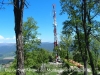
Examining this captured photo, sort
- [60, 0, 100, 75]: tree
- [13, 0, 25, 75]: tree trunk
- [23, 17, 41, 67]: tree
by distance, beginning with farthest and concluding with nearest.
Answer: [23, 17, 41, 67]: tree < [60, 0, 100, 75]: tree < [13, 0, 25, 75]: tree trunk

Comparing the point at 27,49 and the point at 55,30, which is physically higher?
the point at 55,30

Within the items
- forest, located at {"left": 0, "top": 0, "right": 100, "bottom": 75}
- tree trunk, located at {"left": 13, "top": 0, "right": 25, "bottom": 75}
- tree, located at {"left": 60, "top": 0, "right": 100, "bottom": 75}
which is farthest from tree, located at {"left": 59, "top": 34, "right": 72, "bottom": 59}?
tree trunk, located at {"left": 13, "top": 0, "right": 25, "bottom": 75}

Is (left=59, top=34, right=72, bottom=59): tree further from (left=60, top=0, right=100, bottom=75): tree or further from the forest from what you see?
(left=60, top=0, right=100, bottom=75): tree

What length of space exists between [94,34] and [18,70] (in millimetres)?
14632

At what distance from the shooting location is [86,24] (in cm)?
2155

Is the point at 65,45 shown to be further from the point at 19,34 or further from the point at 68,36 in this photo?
the point at 19,34

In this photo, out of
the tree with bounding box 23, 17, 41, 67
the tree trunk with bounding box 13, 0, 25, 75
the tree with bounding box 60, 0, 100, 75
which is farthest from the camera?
the tree with bounding box 23, 17, 41, 67

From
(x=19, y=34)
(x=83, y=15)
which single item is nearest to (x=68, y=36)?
(x=83, y=15)

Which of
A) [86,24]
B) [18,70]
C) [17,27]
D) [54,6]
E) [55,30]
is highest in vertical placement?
[54,6]

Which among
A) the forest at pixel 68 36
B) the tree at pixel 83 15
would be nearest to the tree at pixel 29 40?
the forest at pixel 68 36

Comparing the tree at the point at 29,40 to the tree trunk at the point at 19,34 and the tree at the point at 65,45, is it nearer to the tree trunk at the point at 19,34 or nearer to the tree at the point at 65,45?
the tree at the point at 65,45

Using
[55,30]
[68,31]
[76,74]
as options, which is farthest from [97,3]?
[55,30]

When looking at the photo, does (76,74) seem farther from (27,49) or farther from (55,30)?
(55,30)

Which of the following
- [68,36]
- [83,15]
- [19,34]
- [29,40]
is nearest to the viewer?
[19,34]
